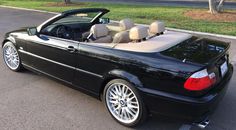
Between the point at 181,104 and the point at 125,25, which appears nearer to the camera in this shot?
the point at 181,104

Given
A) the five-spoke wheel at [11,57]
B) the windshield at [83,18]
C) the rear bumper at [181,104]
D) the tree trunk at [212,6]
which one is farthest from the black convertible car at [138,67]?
the tree trunk at [212,6]

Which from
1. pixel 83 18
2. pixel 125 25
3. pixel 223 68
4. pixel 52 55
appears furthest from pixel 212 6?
pixel 52 55

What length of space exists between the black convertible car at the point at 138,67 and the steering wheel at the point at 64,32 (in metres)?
0.01

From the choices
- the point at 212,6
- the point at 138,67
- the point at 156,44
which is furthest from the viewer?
the point at 212,6

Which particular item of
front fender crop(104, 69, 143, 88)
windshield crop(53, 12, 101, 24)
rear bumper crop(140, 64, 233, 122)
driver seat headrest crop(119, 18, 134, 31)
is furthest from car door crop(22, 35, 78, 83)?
rear bumper crop(140, 64, 233, 122)

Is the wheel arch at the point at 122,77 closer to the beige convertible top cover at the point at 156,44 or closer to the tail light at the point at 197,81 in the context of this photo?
the beige convertible top cover at the point at 156,44

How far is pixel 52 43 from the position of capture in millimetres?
4543

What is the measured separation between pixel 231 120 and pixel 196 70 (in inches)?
42.3

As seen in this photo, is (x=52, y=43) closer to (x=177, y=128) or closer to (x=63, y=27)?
(x=63, y=27)

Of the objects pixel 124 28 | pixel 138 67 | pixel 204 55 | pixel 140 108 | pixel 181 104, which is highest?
pixel 124 28

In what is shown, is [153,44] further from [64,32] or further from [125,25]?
[64,32]

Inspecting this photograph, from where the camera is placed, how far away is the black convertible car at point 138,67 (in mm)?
3236

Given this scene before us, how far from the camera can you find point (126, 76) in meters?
3.56

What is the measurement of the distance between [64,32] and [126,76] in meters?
1.80
